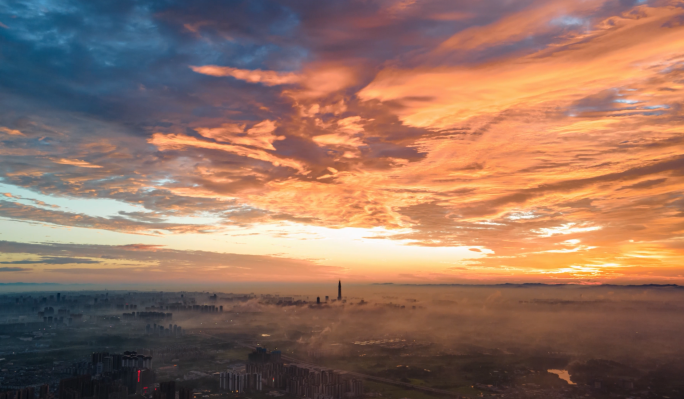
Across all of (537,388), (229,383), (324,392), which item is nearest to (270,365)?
(229,383)

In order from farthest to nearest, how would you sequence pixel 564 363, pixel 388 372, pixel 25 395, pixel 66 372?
pixel 564 363
pixel 388 372
pixel 66 372
pixel 25 395

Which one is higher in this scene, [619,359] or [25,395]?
[25,395]

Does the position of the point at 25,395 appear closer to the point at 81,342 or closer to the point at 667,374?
the point at 81,342

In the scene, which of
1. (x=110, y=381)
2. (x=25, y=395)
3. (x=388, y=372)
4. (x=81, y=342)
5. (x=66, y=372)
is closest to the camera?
(x=25, y=395)

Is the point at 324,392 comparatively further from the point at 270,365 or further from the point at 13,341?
the point at 13,341

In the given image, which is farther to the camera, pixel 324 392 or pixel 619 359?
pixel 619 359

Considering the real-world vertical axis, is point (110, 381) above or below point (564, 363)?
above

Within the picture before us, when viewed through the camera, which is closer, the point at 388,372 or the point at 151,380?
the point at 151,380

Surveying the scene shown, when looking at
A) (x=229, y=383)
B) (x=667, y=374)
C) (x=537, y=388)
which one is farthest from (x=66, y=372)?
(x=667, y=374)

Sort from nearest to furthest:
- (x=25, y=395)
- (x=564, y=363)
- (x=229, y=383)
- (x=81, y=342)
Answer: (x=25, y=395)
(x=229, y=383)
(x=564, y=363)
(x=81, y=342)
